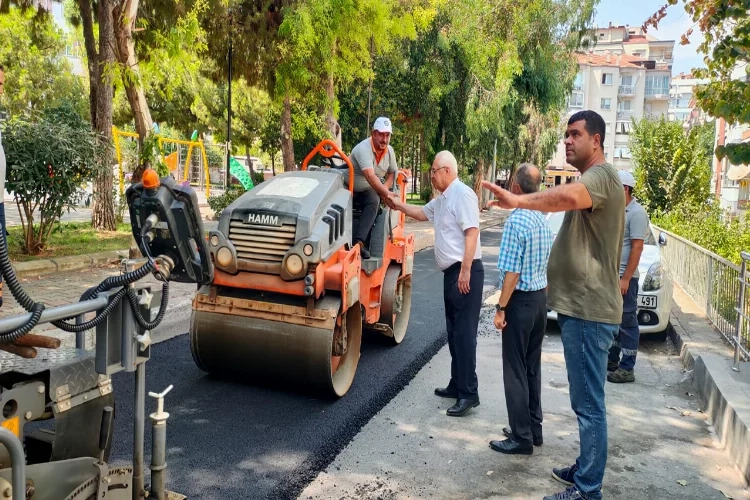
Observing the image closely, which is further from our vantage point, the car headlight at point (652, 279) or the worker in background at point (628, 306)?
the car headlight at point (652, 279)

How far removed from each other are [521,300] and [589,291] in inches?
32.1

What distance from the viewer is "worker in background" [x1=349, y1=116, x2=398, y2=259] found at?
5984mm

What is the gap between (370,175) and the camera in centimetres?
594

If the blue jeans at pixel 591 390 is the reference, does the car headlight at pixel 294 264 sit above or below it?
above

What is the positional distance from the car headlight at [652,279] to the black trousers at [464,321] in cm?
326

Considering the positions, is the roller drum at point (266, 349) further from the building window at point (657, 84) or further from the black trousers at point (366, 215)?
the building window at point (657, 84)

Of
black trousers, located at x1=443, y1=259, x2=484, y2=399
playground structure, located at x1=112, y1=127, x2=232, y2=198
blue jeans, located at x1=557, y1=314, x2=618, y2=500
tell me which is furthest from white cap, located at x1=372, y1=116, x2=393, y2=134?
blue jeans, located at x1=557, y1=314, x2=618, y2=500

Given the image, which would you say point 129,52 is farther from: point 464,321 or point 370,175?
point 464,321

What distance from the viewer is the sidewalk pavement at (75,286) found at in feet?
22.7

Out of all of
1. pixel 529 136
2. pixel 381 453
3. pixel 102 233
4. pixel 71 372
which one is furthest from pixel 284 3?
pixel 529 136

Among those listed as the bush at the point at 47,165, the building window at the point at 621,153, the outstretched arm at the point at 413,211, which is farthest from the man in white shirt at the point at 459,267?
the building window at the point at 621,153

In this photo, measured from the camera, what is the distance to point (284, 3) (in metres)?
15.8

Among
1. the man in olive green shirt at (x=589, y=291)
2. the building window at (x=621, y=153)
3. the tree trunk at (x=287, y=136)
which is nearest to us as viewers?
the man in olive green shirt at (x=589, y=291)

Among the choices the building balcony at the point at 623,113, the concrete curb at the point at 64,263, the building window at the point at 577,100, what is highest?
the building window at the point at 577,100
